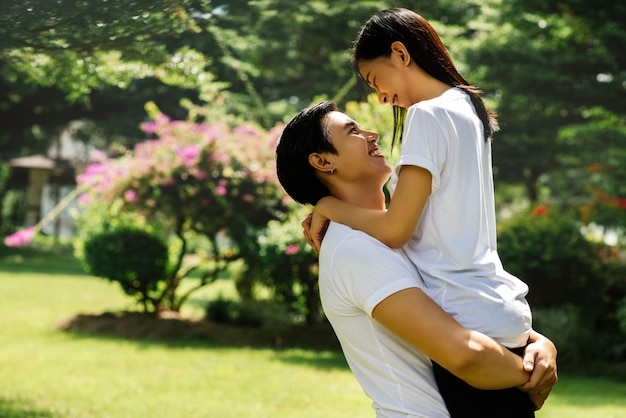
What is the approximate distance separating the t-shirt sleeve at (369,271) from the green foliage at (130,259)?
1013 centimetres

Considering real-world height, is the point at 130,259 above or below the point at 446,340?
below

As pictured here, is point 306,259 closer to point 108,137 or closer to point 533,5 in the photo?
point 533,5

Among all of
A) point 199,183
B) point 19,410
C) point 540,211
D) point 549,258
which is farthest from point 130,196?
point 540,211

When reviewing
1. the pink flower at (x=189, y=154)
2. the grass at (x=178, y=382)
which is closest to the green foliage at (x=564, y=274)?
the grass at (x=178, y=382)

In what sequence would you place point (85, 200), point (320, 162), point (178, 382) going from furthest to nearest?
point (85, 200), point (178, 382), point (320, 162)

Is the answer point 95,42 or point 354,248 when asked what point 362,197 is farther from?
point 95,42

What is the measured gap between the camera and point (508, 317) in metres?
2.05

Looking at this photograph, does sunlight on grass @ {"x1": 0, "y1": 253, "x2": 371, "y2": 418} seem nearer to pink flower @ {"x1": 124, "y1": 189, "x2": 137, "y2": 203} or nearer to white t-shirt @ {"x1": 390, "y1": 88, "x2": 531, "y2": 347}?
pink flower @ {"x1": 124, "y1": 189, "x2": 137, "y2": 203}

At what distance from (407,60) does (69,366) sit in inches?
300

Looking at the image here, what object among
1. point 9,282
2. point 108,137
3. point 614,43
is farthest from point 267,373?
point 108,137

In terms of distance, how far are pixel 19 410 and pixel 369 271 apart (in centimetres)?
565

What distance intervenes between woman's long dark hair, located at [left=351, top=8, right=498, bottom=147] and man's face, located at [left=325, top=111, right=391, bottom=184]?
0.65 ft

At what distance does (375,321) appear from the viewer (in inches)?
83.9

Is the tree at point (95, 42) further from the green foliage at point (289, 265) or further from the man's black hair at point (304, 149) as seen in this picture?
the green foliage at point (289, 265)
